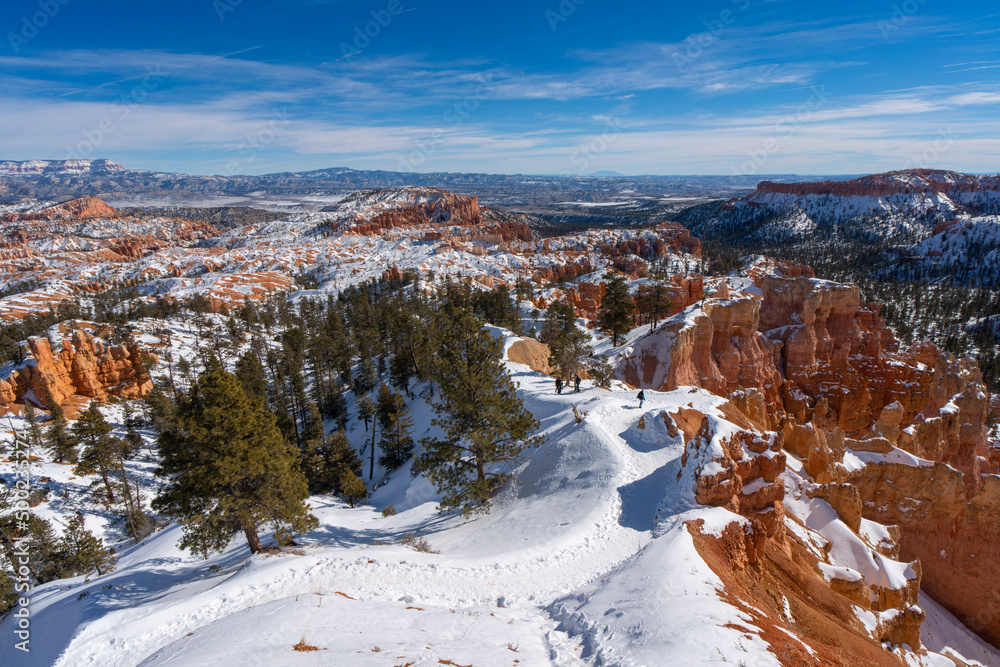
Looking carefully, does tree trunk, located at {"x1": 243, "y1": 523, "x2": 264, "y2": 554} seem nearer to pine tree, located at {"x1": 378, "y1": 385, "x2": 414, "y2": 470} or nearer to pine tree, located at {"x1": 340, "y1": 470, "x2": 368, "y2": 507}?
pine tree, located at {"x1": 340, "y1": 470, "x2": 368, "y2": 507}

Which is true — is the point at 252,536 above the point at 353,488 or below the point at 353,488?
above

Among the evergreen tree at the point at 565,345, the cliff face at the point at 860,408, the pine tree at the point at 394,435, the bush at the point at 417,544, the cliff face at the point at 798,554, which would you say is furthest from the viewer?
the pine tree at the point at 394,435

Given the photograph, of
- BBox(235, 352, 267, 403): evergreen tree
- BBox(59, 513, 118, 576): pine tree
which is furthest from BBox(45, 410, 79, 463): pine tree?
BBox(59, 513, 118, 576): pine tree

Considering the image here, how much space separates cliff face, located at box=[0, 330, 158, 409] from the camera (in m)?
45.3

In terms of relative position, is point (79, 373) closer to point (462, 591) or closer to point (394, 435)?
point (394, 435)

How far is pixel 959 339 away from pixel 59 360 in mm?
136020

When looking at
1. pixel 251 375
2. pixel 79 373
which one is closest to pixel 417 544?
pixel 251 375

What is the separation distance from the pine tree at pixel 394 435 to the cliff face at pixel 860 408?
1814cm

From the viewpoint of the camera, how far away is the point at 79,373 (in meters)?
48.9

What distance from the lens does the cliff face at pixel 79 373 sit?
45.3 meters

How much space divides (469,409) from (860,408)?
3488cm

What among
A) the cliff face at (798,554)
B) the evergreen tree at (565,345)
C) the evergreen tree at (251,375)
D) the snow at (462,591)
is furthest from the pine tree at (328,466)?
the cliff face at (798,554)

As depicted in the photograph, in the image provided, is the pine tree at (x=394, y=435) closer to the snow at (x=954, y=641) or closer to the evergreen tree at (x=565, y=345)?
the evergreen tree at (x=565, y=345)

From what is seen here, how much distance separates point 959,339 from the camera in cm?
8569
